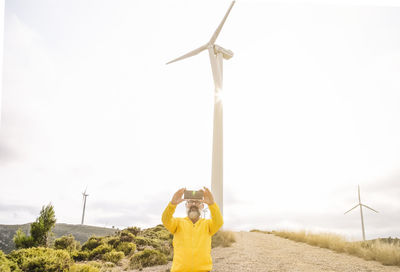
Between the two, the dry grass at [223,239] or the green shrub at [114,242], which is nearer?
the dry grass at [223,239]

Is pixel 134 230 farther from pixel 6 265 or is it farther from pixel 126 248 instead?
pixel 6 265

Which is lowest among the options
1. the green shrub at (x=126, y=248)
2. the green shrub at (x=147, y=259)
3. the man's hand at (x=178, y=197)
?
the green shrub at (x=147, y=259)

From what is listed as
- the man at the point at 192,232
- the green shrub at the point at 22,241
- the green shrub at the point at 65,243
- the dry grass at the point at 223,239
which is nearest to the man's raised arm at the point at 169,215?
the man at the point at 192,232

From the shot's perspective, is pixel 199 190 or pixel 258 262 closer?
pixel 199 190

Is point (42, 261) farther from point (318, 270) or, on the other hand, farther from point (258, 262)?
point (318, 270)

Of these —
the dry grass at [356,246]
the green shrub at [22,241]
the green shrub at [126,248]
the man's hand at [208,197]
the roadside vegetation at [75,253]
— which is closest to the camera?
the man's hand at [208,197]

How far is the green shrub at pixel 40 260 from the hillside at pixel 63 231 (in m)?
22.1

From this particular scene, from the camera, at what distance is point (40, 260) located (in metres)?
11.4

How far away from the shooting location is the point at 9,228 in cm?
3794

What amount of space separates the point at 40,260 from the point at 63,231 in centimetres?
3638

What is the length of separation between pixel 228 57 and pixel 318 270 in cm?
2084

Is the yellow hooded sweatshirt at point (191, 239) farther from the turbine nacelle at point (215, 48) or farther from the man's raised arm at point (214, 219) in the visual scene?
the turbine nacelle at point (215, 48)

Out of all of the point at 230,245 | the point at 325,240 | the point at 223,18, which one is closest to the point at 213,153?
the point at 230,245

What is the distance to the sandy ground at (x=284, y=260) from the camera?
41.8 feet
